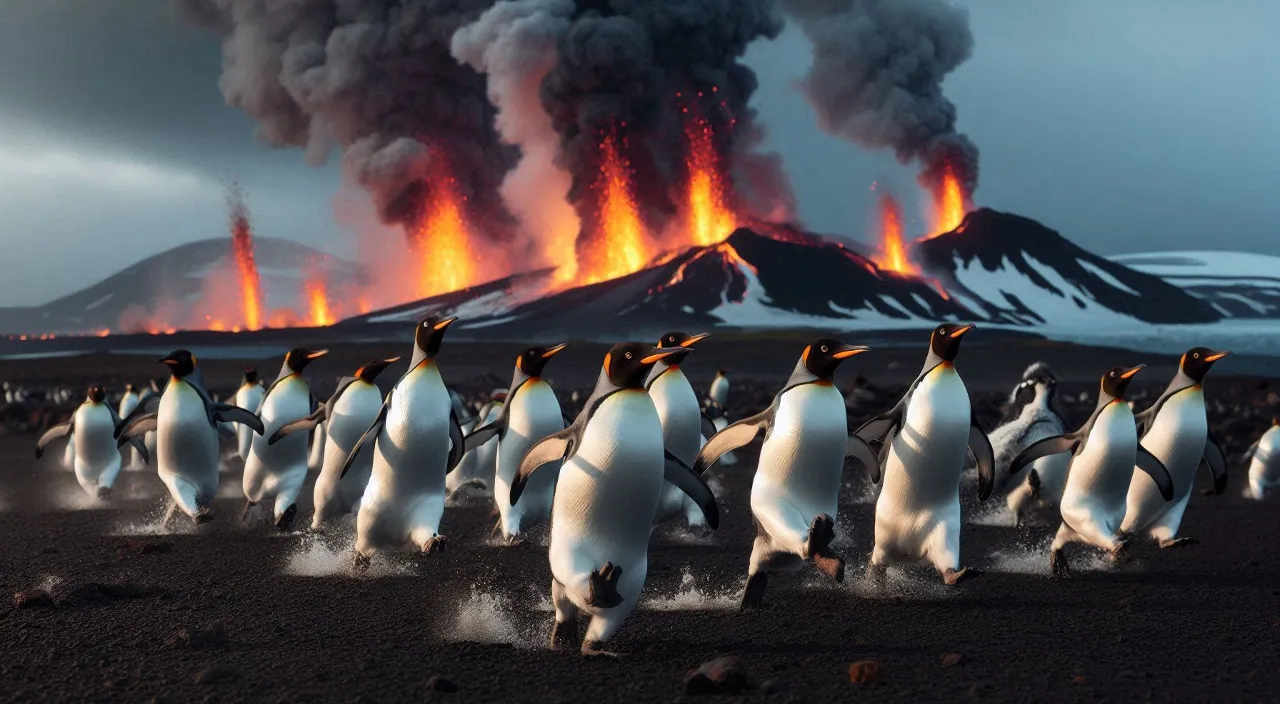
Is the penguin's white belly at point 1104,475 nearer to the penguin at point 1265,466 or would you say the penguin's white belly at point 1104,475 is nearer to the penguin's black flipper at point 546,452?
the penguin's black flipper at point 546,452

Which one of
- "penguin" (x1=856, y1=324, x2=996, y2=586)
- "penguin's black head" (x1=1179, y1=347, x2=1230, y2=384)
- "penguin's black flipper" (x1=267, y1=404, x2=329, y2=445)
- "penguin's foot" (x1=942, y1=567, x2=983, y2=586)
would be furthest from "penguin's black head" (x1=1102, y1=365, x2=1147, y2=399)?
"penguin's black flipper" (x1=267, y1=404, x2=329, y2=445)

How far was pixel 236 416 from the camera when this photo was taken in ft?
33.1

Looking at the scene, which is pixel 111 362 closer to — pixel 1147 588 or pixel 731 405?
pixel 731 405

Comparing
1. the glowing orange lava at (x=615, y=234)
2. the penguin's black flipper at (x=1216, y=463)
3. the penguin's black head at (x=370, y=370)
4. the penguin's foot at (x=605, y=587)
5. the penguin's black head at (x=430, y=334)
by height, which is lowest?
the penguin's black flipper at (x=1216, y=463)

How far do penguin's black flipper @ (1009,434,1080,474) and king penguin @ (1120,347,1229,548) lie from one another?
2.17 ft

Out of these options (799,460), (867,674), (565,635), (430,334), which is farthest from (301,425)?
(867,674)

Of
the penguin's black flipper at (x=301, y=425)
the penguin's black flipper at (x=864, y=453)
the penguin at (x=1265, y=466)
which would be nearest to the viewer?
the penguin's black flipper at (x=864, y=453)

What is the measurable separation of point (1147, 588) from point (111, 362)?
5561 cm

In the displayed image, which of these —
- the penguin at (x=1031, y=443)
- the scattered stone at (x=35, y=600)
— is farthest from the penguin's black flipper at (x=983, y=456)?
the scattered stone at (x=35, y=600)

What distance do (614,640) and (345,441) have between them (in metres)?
3.66

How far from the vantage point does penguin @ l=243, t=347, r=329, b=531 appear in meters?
9.86

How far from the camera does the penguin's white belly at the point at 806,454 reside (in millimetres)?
6664

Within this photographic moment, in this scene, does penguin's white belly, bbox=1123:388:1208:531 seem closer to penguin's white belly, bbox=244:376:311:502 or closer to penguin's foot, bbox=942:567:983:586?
penguin's foot, bbox=942:567:983:586

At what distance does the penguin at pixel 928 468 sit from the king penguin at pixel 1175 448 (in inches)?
88.7
